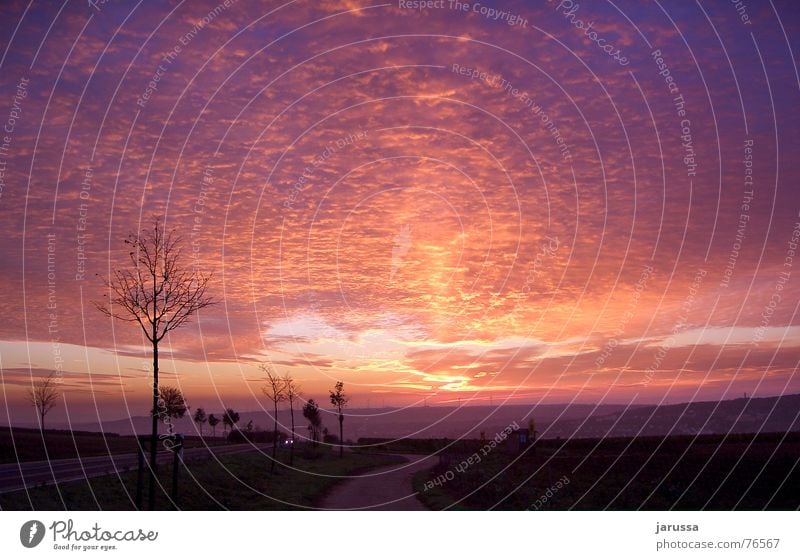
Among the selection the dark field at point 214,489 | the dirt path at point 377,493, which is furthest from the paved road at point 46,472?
the dirt path at point 377,493

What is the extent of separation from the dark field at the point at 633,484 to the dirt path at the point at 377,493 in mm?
Answer: 991

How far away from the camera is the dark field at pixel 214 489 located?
24.4m

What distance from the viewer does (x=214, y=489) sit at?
116 feet

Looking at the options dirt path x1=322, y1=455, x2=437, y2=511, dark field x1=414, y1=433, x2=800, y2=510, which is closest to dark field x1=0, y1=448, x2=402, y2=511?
dirt path x1=322, y1=455, x2=437, y2=511

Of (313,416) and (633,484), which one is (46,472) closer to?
(633,484)

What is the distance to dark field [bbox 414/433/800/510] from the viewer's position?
25781 mm

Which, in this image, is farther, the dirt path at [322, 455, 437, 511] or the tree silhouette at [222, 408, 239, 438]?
the tree silhouette at [222, 408, 239, 438]

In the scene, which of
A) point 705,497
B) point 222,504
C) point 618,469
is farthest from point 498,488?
point 222,504

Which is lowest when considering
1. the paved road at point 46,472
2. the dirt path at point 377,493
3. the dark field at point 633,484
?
the dirt path at point 377,493

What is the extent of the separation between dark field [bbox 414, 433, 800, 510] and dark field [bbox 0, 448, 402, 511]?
7569mm

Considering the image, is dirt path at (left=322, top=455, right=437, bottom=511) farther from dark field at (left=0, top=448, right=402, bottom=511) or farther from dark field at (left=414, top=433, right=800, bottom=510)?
dark field at (left=0, top=448, right=402, bottom=511)

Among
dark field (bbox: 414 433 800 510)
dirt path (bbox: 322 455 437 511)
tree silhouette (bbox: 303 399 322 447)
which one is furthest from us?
tree silhouette (bbox: 303 399 322 447)

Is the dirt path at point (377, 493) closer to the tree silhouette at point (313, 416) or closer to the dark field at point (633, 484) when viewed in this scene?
the dark field at point (633, 484)
